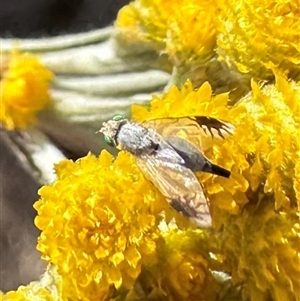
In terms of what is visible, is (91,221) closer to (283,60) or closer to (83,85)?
(283,60)

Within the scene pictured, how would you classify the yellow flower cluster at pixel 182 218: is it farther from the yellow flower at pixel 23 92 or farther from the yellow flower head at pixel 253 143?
the yellow flower at pixel 23 92

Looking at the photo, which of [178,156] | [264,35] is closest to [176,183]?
[178,156]

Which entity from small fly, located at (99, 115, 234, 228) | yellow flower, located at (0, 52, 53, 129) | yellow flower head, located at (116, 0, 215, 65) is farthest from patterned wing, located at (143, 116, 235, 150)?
yellow flower, located at (0, 52, 53, 129)

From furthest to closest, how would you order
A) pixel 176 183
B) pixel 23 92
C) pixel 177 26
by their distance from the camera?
pixel 23 92
pixel 177 26
pixel 176 183

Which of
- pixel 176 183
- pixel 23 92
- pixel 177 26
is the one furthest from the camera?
pixel 23 92

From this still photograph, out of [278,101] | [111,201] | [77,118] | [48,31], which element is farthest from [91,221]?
[48,31]

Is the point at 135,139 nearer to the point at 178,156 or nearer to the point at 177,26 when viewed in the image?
the point at 178,156
